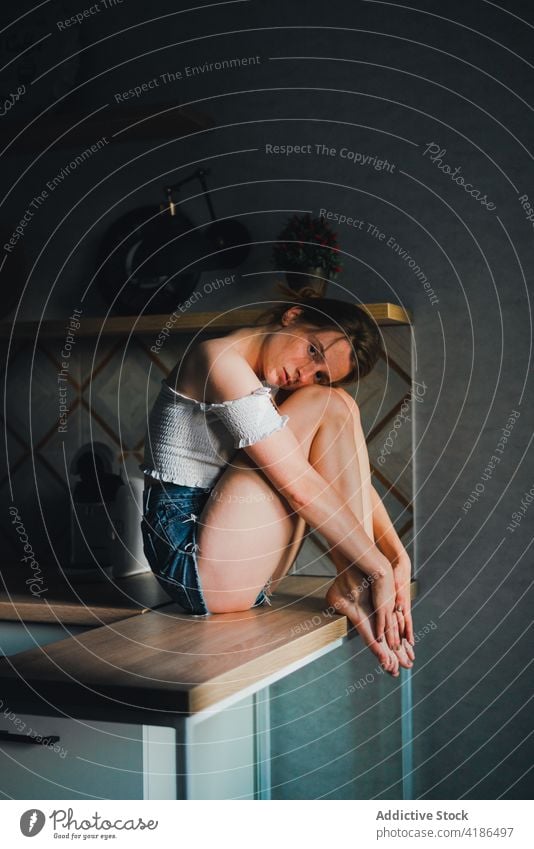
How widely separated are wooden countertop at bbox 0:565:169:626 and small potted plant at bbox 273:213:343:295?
49cm

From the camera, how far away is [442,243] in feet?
4.29

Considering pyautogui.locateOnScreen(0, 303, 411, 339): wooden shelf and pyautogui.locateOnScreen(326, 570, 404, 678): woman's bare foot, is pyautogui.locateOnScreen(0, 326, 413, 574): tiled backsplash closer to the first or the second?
pyautogui.locateOnScreen(0, 303, 411, 339): wooden shelf

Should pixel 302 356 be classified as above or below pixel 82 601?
above

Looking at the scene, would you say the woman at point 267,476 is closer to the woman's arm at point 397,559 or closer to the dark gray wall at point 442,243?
the woman's arm at point 397,559

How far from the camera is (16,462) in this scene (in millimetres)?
1560

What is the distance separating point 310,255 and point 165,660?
0.67m

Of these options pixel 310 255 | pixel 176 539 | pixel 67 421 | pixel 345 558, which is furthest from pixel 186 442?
pixel 67 421

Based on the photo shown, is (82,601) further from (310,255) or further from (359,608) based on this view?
(310,255)

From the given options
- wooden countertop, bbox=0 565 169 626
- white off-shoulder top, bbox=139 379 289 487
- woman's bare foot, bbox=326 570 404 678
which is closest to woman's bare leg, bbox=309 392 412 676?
woman's bare foot, bbox=326 570 404 678

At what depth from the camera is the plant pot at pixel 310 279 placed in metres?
1.29

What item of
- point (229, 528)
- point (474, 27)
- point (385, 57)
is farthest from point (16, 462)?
point (474, 27)

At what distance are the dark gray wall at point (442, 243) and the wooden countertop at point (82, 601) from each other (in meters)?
0.33

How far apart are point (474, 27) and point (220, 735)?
1046 mm

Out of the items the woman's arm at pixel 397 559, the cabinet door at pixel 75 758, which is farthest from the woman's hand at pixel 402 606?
the cabinet door at pixel 75 758
